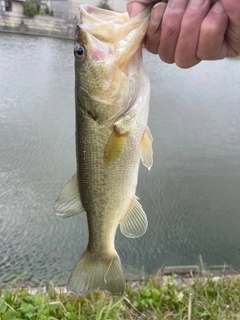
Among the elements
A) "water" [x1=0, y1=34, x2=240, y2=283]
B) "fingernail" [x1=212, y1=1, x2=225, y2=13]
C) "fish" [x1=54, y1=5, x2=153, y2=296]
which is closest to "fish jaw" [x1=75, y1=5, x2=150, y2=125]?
"fish" [x1=54, y1=5, x2=153, y2=296]

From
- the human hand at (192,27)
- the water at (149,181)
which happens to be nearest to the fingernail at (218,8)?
the human hand at (192,27)

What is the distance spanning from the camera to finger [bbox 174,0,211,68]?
124 centimetres

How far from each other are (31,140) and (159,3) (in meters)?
6.47

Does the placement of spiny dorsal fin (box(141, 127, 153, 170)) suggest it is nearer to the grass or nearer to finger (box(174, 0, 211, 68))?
finger (box(174, 0, 211, 68))

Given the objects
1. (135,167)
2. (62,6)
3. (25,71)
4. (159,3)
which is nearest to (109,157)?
(135,167)

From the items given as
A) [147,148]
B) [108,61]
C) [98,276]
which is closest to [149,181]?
[98,276]

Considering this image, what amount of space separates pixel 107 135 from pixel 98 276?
27.6 inches

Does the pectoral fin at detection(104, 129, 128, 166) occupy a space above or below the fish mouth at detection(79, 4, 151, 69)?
below

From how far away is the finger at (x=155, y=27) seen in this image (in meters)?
1.25

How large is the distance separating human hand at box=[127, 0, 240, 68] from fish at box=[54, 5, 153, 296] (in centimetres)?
7

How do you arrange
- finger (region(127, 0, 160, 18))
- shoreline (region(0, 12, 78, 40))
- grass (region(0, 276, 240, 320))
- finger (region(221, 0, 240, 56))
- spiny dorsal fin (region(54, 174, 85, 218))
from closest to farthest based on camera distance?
finger (region(221, 0, 240, 56)) < finger (region(127, 0, 160, 18)) < spiny dorsal fin (region(54, 174, 85, 218)) < grass (region(0, 276, 240, 320)) < shoreline (region(0, 12, 78, 40))

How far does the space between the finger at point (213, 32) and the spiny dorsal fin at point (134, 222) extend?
711mm

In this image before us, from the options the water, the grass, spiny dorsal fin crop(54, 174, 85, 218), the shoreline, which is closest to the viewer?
spiny dorsal fin crop(54, 174, 85, 218)

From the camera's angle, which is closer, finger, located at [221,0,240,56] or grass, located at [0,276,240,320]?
finger, located at [221,0,240,56]
